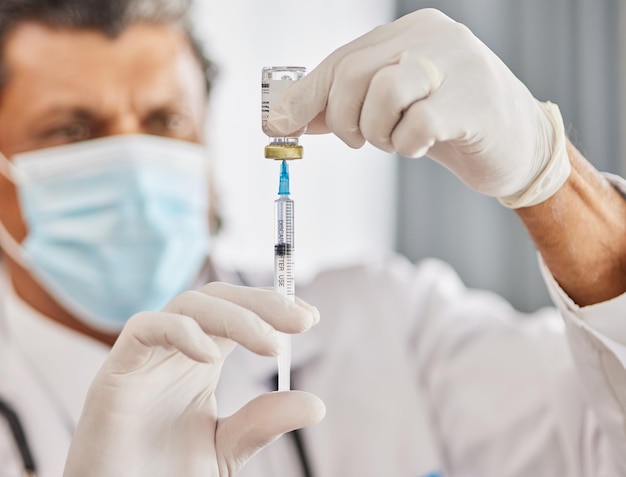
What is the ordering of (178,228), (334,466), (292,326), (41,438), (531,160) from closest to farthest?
(292,326) < (531,160) < (41,438) < (334,466) < (178,228)

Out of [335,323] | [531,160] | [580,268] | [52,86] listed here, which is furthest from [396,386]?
[52,86]

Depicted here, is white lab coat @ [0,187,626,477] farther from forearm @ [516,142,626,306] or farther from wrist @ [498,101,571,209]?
wrist @ [498,101,571,209]

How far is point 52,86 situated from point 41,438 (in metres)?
0.71

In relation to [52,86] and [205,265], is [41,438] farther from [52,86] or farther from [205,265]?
[52,86]

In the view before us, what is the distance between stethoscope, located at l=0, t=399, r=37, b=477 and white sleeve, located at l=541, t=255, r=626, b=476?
3.17 ft

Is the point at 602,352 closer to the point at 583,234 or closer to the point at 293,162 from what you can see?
the point at 583,234

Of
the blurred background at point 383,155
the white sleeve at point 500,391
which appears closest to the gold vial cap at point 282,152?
the white sleeve at point 500,391

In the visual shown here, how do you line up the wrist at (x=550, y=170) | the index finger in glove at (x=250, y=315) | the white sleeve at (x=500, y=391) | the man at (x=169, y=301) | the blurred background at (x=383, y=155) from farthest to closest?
the blurred background at (x=383, y=155), the man at (x=169, y=301), the white sleeve at (x=500, y=391), the wrist at (x=550, y=170), the index finger in glove at (x=250, y=315)

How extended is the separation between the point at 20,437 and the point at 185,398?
618mm

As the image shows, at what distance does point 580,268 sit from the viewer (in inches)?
40.7

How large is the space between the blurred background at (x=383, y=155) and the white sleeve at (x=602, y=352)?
3.15 ft

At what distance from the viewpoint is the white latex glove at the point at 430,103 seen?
856 millimetres

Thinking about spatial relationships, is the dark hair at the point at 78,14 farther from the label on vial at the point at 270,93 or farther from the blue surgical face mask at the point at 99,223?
the label on vial at the point at 270,93

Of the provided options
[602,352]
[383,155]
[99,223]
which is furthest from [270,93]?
[383,155]
